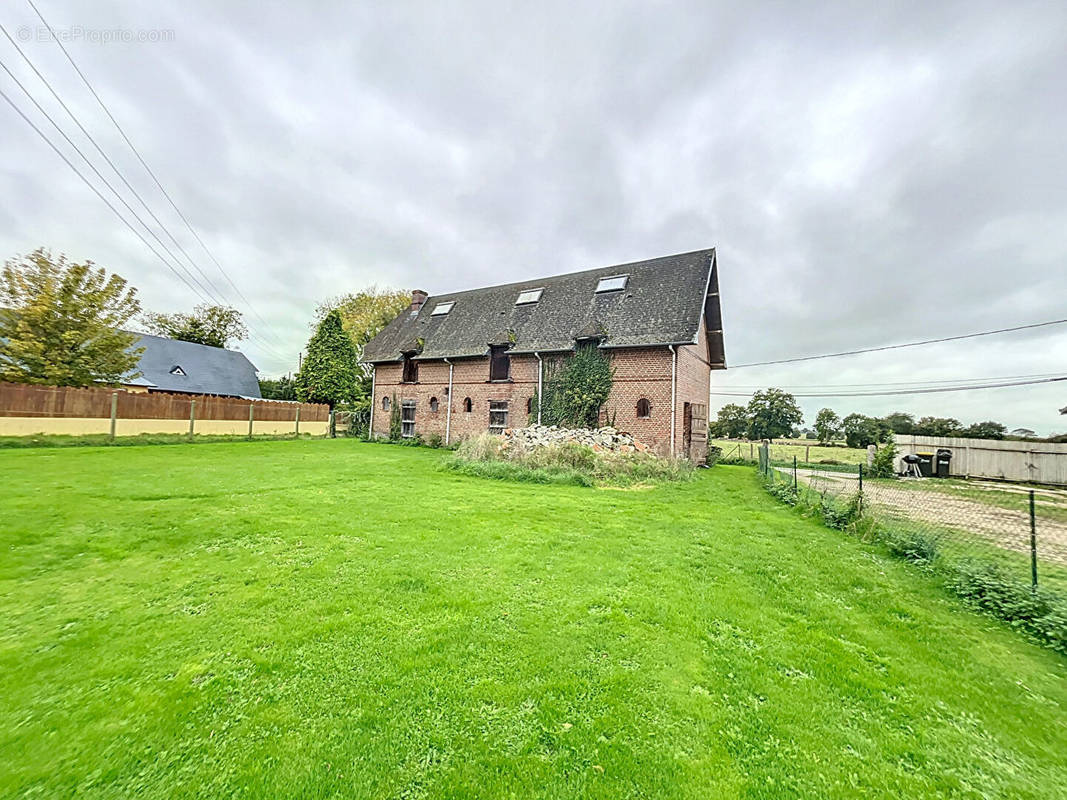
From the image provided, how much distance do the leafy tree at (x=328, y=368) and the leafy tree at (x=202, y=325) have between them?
15.3 meters

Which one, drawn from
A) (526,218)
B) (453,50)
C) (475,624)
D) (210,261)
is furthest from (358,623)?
(210,261)

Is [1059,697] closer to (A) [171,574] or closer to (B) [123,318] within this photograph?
(A) [171,574]

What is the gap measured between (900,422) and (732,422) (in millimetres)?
12400

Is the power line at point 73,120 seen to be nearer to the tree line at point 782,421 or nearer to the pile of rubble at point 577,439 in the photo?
the pile of rubble at point 577,439

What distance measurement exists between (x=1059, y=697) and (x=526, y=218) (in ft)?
61.4

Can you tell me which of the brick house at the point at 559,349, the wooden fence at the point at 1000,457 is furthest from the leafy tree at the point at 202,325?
the wooden fence at the point at 1000,457

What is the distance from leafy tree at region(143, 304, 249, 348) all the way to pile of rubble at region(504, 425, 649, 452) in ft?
114

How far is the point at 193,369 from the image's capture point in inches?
1120

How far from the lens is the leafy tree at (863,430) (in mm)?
27475

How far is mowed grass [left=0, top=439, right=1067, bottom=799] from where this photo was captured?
72.5 inches

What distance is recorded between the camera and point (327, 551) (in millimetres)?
4555

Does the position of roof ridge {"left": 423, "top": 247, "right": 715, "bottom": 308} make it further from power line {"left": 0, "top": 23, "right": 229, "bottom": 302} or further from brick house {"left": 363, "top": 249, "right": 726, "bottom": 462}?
power line {"left": 0, "top": 23, "right": 229, "bottom": 302}

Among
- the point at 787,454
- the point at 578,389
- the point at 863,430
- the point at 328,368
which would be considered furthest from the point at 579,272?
the point at 863,430

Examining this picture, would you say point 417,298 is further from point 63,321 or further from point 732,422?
point 732,422
